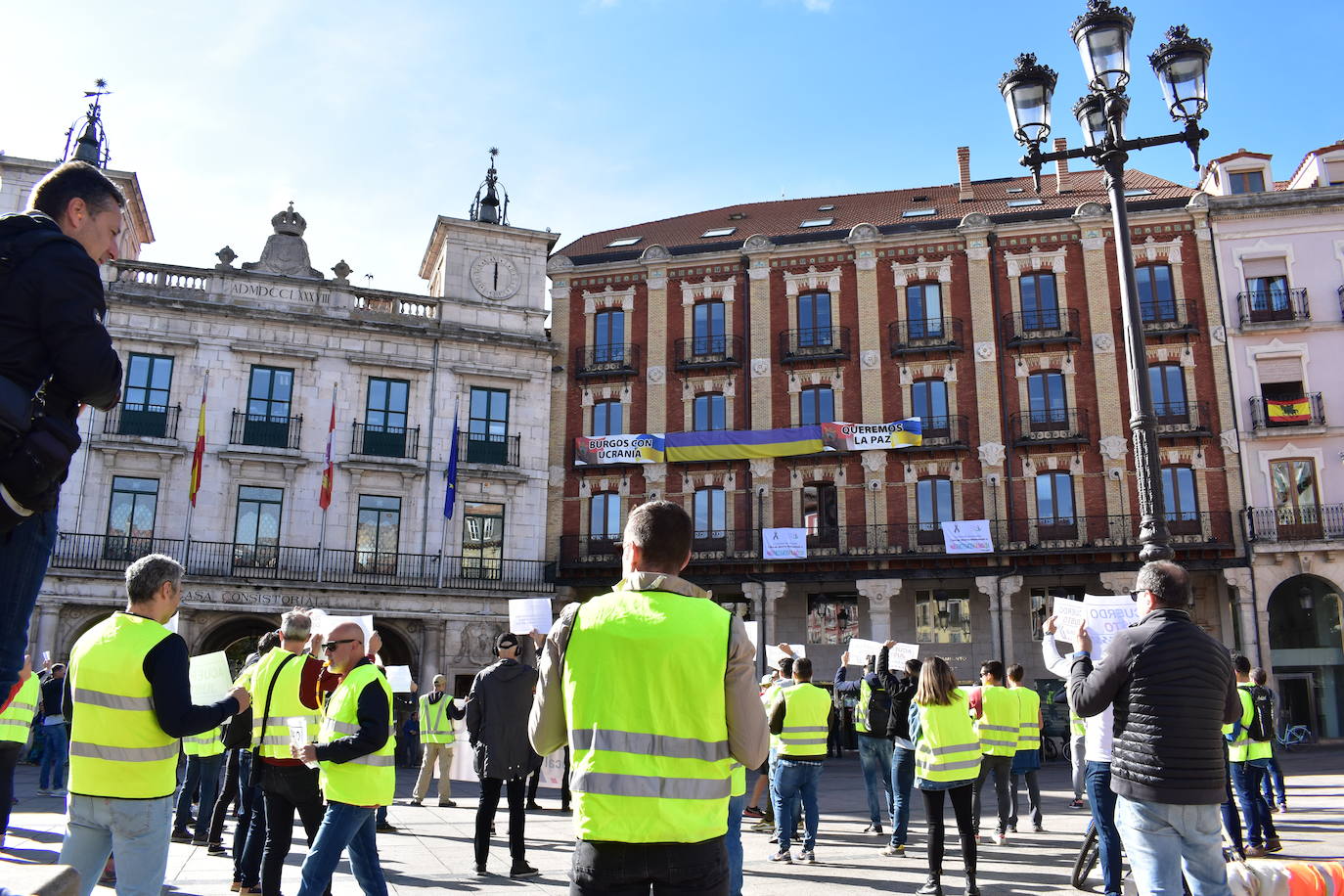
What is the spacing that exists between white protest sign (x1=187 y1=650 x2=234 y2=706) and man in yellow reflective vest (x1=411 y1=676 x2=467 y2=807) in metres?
8.42

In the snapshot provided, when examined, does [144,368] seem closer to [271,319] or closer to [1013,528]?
[271,319]

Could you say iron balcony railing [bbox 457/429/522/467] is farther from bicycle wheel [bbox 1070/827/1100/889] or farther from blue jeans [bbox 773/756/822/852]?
bicycle wheel [bbox 1070/827/1100/889]

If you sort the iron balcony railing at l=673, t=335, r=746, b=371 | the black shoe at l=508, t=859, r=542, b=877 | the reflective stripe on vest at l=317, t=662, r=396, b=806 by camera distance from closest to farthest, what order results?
the reflective stripe on vest at l=317, t=662, r=396, b=806
the black shoe at l=508, t=859, r=542, b=877
the iron balcony railing at l=673, t=335, r=746, b=371

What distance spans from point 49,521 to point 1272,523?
32179 millimetres

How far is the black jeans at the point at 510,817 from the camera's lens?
8906 mm

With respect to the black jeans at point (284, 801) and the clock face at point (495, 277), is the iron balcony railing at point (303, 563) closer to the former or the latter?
the clock face at point (495, 277)

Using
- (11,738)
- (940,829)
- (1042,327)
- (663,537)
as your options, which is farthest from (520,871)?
(1042,327)

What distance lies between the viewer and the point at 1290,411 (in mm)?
29500

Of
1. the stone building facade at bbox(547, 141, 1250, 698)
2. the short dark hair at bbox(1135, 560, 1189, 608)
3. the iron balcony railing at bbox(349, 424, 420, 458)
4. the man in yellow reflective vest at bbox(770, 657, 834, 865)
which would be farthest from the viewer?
the iron balcony railing at bbox(349, 424, 420, 458)

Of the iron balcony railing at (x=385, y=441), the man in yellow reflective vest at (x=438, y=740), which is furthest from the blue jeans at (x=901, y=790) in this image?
the iron balcony railing at (x=385, y=441)

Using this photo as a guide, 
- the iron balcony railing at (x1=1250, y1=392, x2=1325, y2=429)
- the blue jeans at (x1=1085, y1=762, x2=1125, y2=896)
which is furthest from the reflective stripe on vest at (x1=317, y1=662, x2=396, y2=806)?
the iron balcony railing at (x1=1250, y1=392, x2=1325, y2=429)

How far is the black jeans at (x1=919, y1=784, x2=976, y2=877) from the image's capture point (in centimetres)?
802

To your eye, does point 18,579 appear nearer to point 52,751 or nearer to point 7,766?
point 7,766

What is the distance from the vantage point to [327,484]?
28.5 meters
